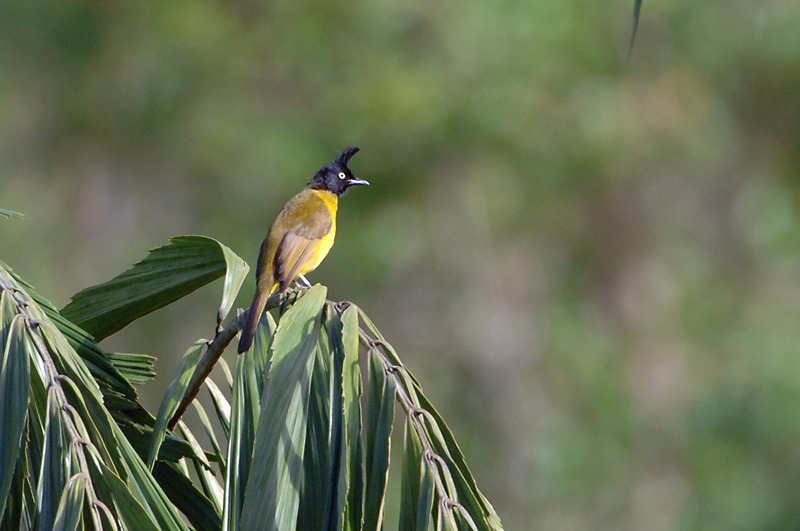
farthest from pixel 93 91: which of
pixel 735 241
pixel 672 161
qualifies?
pixel 735 241

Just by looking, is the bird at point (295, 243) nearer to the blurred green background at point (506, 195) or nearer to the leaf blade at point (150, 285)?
the leaf blade at point (150, 285)

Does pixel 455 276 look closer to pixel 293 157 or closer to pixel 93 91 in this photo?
pixel 293 157

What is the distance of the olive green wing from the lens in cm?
371

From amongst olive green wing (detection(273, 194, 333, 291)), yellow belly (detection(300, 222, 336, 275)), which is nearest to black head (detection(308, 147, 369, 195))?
olive green wing (detection(273, 194, 333, 291))

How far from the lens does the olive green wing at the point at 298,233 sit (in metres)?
3.71

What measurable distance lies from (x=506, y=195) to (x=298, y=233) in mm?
9634

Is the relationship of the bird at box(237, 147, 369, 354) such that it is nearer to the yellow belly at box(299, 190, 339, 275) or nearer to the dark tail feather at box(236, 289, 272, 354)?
the yellow belly at box(299, 190, 339, 275)

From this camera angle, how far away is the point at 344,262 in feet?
40.6

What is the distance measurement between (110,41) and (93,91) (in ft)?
2.45

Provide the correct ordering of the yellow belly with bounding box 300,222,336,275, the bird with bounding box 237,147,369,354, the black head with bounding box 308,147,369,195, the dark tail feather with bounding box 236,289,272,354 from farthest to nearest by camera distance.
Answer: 1. the black head with bounding box 308,147,369,195
2. the yellow belly with bounding box 300,222,336,275
3. the bird with bounding box 237,147,369,354
4. the dark tail feather with bounding box 236,289,272,354

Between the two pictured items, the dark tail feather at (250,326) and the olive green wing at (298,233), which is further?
the olive green wing at (298,233)

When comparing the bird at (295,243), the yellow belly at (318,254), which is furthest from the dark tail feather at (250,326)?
the yellow belly at (318,254)

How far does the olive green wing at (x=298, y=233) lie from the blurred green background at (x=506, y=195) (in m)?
7.91

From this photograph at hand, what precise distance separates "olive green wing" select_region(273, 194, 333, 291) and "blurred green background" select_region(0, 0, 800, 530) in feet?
25.9
